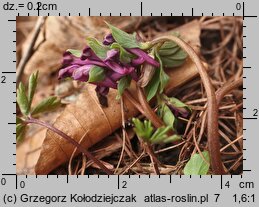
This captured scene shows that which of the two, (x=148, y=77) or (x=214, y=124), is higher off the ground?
(x=148, y=77)

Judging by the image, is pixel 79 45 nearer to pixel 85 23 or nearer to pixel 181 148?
pixel 85 23

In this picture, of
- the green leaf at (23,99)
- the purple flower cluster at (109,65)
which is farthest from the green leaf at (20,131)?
the purple flower cluster at (109,65)

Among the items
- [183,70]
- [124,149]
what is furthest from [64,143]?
[183,70]

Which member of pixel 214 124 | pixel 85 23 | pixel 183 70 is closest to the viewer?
pixel 214 124

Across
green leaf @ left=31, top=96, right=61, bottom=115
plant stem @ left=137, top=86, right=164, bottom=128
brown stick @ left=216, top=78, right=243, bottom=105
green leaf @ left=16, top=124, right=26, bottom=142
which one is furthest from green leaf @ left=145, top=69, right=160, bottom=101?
green leaf @ left=16, top=124, right=26, bottom=142

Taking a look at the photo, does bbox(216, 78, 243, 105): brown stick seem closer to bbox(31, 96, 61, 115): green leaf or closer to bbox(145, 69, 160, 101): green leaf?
bbox(145, 69, 160, 101): green leaf

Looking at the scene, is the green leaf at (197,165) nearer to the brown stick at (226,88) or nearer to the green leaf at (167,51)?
the brown stick at (226,88)
